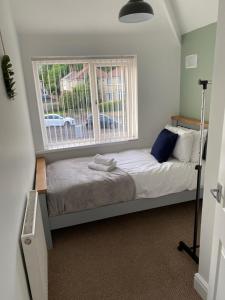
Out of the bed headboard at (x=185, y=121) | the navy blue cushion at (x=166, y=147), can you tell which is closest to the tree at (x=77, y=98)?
the navy blue cushion at (x=166, y=147)

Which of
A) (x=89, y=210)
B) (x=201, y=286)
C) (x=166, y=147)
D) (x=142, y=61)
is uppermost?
(x=142, y=61)

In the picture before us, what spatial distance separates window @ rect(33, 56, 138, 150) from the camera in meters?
3.27

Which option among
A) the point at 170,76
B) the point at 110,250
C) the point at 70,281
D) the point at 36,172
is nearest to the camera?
the point at 70,281

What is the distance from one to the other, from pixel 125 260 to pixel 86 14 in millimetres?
2976

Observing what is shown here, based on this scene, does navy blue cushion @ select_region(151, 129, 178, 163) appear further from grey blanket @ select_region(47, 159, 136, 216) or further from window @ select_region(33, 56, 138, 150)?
window @ select_region(33, 56, 138, 150)

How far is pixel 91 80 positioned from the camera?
340 centimetres

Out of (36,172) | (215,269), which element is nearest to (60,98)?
(36,172)

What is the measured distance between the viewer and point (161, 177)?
267 centimetres

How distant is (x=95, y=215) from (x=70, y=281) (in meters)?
0.71

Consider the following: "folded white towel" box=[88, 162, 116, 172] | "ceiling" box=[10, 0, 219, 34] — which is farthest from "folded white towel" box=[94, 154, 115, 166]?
"ceiling" box=[10, 0, 219, 34]

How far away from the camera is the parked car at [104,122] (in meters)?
3.57

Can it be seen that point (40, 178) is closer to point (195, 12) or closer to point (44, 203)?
point (44, 203)

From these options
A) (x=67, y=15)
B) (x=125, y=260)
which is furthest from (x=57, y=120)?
(x=125, y=260)

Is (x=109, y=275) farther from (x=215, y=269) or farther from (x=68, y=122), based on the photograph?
(x=68, y=122)
